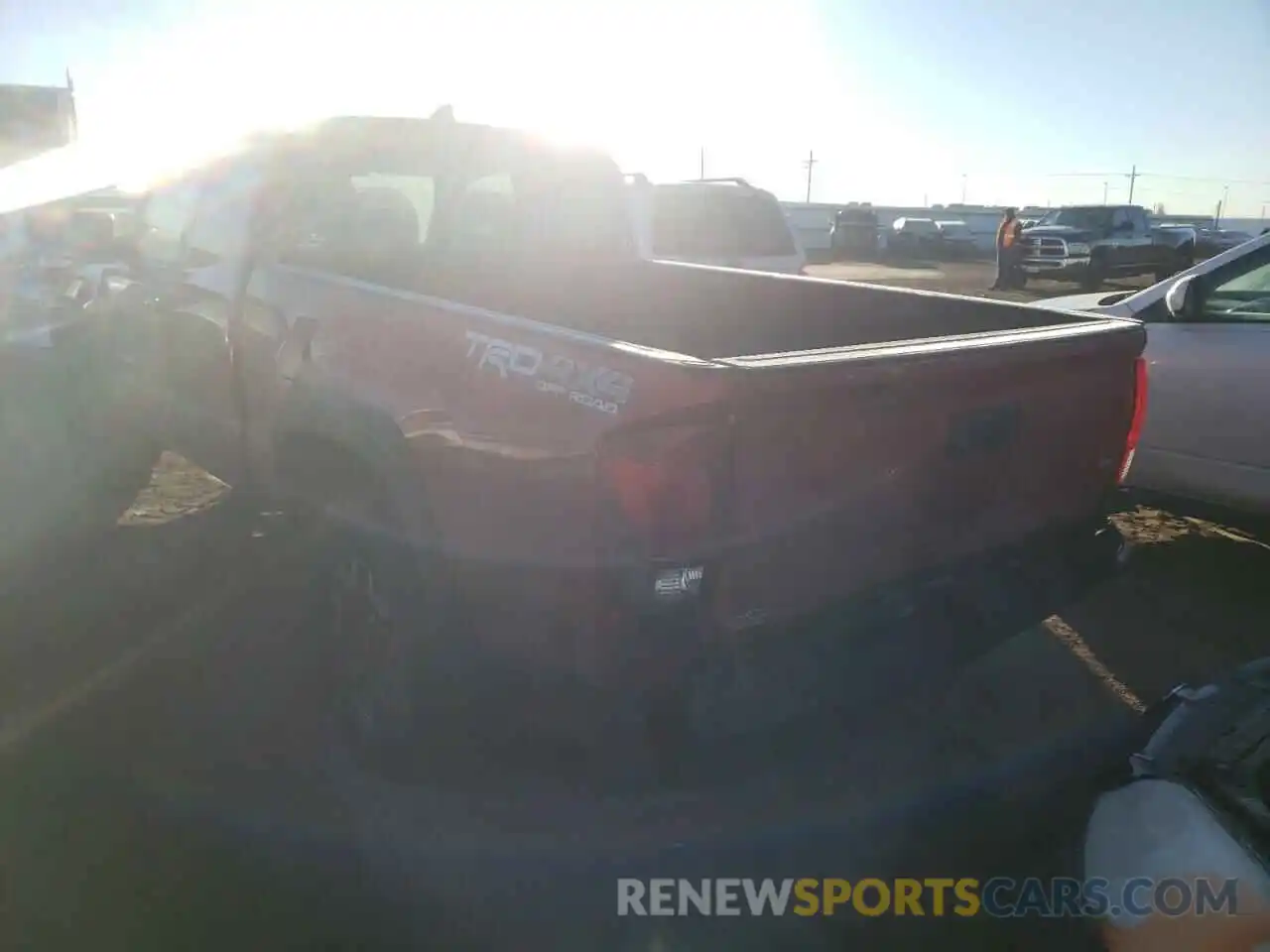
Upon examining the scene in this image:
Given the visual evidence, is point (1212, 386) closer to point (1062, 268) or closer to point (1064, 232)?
point (1062, 268)

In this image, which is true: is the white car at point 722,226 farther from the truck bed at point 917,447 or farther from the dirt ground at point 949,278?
the dirt ground at point 949,278

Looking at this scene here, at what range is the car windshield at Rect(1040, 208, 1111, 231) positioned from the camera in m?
26.5

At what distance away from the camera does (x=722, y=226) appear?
9.41 metres

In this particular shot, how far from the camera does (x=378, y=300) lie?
129 inches

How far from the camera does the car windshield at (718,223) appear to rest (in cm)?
927

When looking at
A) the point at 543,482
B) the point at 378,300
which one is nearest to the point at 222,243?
the point at 378,300

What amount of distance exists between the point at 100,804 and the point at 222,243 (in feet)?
7.49

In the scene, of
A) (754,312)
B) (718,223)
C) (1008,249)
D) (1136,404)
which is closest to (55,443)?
(754,312)

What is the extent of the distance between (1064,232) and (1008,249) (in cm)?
436

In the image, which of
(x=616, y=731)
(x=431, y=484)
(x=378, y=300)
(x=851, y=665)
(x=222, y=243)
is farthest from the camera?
(x=222, y=243)

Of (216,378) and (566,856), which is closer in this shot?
(566,856)

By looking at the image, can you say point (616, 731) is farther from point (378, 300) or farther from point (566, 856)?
point (378, 300)

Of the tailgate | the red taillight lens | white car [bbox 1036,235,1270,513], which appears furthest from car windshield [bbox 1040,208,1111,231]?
the red taillight lens

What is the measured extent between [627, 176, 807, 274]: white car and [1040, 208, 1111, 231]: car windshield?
20.0m
